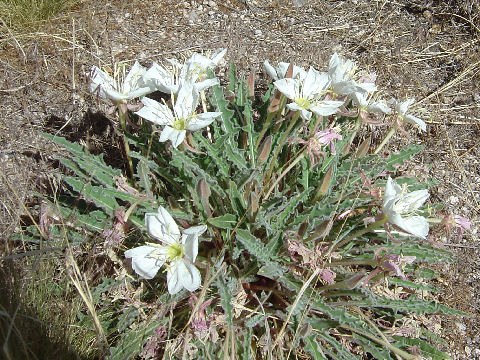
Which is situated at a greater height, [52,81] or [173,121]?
[173,121]

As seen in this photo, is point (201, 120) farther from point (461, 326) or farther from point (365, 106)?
point (461, 326)

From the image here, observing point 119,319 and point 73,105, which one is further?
point 73,105

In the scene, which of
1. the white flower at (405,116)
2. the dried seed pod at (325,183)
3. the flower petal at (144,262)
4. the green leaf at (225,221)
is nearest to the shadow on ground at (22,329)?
the flower petal at (144,262)

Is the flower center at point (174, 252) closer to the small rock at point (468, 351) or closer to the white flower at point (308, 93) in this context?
the white flower at point (308, 93)

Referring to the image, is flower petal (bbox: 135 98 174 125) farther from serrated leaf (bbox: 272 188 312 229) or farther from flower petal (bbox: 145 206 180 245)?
serrated leaf (bbox: 272 188 312 229)

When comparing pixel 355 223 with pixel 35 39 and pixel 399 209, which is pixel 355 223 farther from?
pixel 35 39

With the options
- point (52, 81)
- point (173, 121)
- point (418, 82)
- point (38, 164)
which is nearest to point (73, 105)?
point (52, 81)
